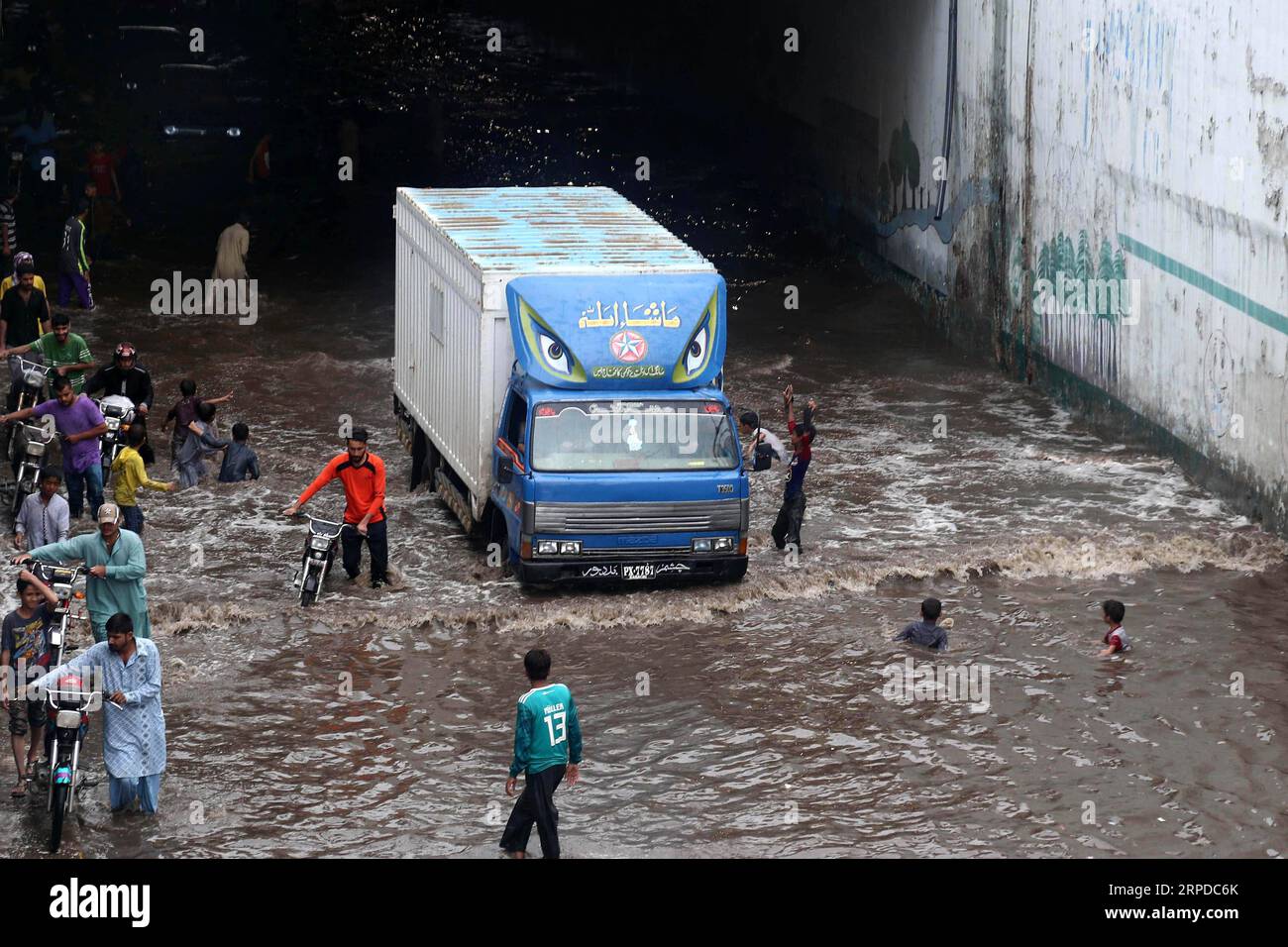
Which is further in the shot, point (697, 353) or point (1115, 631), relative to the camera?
point (697, 353)

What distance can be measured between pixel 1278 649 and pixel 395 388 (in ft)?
32.9

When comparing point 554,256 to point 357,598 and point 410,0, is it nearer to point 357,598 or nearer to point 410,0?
point 357,598

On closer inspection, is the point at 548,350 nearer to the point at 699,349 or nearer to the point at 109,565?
the point at 699,349

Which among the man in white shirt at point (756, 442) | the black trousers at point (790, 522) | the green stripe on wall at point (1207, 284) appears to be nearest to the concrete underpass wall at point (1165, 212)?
the green stripe on wall at point (1207, 284)

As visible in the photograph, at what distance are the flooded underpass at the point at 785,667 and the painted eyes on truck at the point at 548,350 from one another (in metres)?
1.93

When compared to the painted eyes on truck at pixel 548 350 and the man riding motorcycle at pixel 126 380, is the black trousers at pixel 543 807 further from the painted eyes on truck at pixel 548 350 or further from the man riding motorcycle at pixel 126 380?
the man riding motorcycle at pixel 126 380

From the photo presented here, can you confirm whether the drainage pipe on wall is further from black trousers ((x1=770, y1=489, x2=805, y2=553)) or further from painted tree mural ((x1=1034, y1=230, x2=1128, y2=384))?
black trousers ((x1=770, y1=489, x2=805, y2=553))

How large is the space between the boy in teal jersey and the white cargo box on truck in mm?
6345

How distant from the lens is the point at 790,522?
1869 centimetres

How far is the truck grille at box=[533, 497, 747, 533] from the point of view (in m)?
17.0

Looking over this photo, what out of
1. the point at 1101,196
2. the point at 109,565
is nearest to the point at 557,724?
the point at 109,565

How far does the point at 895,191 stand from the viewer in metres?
31.3

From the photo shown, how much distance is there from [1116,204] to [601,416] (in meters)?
8.50

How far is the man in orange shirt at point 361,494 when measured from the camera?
17.5 meters
